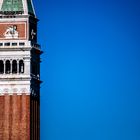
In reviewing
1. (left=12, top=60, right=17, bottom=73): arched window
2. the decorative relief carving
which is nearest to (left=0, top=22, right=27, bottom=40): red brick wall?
the decorative relief carving

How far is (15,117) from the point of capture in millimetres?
74188

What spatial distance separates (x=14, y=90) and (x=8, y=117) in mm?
3672

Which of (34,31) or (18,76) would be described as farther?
(34,31)

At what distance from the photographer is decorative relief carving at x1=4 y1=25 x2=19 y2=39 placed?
252 feet

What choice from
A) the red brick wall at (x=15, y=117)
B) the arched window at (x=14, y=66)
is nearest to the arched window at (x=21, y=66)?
the arched window at (x=14, y=66)

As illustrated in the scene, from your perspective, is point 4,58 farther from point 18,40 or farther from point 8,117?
point 8,117

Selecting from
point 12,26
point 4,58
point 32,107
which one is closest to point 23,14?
point 12,26

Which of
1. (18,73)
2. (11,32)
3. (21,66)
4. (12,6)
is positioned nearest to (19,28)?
(11,32)

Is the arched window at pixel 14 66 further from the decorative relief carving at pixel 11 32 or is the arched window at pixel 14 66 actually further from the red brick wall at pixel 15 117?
the decorative relief carving at pixel 11 32

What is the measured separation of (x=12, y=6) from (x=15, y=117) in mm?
15748

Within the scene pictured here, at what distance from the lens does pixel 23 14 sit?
255 feet

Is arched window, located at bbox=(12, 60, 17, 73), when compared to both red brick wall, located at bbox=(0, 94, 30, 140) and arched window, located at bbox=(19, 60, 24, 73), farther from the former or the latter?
red brick wall, located at bbox=(0, 94, 30, 140)

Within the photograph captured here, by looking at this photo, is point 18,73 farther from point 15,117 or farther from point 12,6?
point 12,6

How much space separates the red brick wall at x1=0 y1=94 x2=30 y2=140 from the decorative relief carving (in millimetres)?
8317
